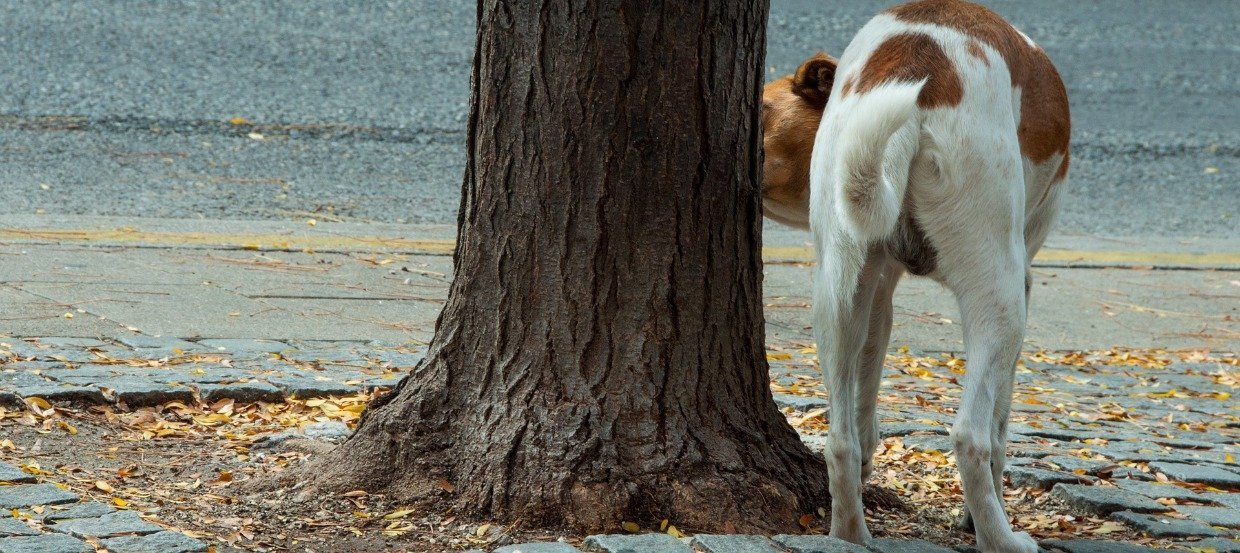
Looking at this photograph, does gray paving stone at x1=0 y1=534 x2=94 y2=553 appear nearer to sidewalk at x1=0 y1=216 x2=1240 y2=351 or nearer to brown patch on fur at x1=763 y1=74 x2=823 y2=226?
brown patch on fur at x1=763 y1=74 x2=823 y2=226

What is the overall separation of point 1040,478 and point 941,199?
1.36 m

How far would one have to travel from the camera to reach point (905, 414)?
5.02m

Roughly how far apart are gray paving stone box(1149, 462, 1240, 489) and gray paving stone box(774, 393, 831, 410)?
1.13 meters

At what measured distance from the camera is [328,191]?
9266mm

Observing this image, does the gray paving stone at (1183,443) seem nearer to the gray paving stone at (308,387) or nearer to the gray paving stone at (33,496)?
the gray paving stone at (308,387)

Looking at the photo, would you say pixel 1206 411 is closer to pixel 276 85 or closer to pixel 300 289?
pixel 300 289

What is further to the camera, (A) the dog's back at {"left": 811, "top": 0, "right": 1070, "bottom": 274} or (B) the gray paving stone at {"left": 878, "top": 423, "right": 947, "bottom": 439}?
(B) the gray paving stone at {"left": 878, "top": 423, "right": 947, "bottom": 439}

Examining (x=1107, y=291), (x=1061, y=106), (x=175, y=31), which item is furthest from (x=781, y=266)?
(x=175, y=31)

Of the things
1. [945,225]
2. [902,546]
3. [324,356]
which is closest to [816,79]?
[945,225]

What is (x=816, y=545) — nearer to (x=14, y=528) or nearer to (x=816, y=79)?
(x=816, y=79)

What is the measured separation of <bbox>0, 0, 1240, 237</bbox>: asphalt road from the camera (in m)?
9.13

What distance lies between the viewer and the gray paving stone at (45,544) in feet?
9.97

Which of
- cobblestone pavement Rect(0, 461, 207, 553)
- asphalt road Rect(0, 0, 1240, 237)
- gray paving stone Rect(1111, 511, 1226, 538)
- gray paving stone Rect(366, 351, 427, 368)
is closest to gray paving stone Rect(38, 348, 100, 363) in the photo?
gray paving stone Rect(366, 351, 427, 368)

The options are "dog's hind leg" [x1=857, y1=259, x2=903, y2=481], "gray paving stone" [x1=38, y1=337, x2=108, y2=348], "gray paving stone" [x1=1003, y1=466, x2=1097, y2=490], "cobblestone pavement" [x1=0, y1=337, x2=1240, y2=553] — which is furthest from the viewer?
"gray paving stone" [x1=38, y1=337, x2=108, y2=348]
